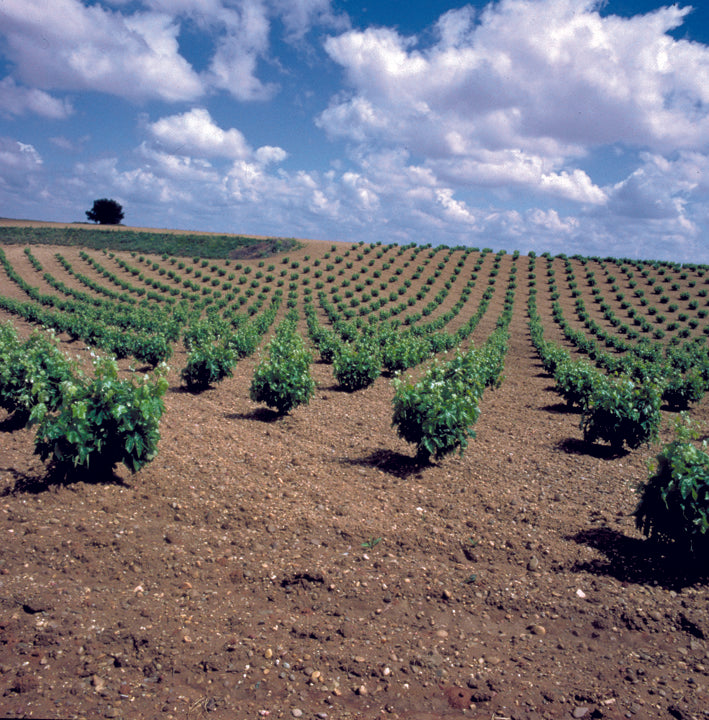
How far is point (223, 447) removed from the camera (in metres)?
9.26

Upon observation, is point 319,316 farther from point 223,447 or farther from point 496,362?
point 223,447

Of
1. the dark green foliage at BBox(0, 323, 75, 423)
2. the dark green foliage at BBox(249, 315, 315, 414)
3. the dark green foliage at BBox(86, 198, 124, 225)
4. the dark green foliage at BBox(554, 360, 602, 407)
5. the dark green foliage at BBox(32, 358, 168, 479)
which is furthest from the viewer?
the dark green foliage at BBox(86, 198, 124, 225)

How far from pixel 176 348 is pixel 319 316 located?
1937 centimetres

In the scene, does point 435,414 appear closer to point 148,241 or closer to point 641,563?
point 641,563

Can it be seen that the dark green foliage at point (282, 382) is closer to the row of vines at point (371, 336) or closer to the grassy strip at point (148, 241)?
the row of vines at point (371, 336)

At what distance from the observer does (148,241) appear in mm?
80375

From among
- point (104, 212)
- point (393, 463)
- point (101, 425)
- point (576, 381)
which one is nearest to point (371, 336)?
point (576, 381)

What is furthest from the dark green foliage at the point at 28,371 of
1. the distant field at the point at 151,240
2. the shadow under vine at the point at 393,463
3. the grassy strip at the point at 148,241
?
the grassy strip at the point at 148,241

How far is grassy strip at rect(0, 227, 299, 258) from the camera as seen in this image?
72250 mm

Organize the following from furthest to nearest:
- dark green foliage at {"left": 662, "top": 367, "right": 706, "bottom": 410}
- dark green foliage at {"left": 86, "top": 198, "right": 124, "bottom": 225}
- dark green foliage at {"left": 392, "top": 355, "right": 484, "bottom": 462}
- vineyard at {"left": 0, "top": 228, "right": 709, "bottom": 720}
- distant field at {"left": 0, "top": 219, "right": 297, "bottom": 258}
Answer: dark green foliage at {"left": 86, "top": 198, "right": 124, "bottom": 225} < distant field at {"left": 0, "top": 219, "right": 297, "bottom": 258} < dark green foliage at {"left": 662, "top": 367, "right": 706, "bottom": 410} < dark green foliage at {"left": 392, "top": 355, "right": 484, "bottom": 462} < vineyard at {"left": 0, "top": 228, "right": 709, "bottom": 720}

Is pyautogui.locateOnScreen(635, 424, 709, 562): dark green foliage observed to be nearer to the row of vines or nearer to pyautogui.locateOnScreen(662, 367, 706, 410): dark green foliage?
the row of vines

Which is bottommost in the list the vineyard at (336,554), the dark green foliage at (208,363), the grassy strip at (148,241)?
the vineyard at (336,554)

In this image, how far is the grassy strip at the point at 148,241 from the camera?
2844 inches

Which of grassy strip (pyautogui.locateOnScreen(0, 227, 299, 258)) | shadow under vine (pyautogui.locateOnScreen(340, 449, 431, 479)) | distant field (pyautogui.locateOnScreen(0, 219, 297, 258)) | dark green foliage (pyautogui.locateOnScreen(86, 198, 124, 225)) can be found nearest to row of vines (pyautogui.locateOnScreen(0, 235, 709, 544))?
shadow under vine (pyautogui.locateOnScreen(340, 449, 431, 479))
